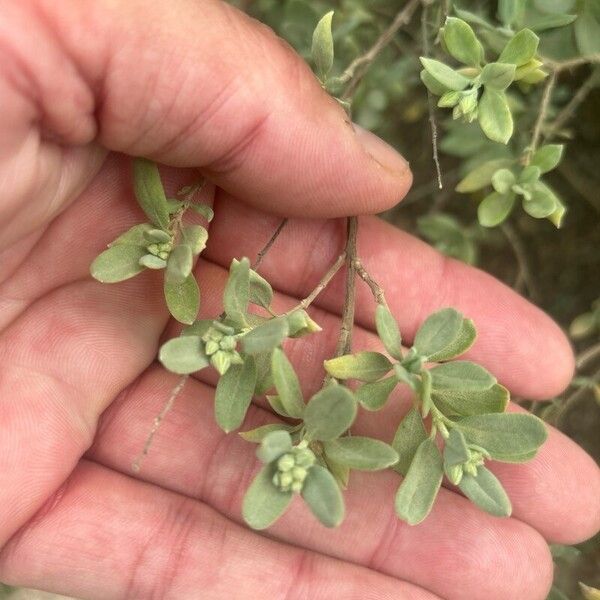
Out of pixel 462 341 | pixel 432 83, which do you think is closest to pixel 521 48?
pixel 432 83

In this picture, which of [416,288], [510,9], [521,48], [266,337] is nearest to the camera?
[266,337]

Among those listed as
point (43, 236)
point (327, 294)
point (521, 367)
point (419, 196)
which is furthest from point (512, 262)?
point (43, 236)

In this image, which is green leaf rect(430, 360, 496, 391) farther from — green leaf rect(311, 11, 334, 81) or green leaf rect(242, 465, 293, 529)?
green leaf rect(311, 11, 334, 81)

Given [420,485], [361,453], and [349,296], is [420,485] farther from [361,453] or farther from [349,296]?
[349,296]

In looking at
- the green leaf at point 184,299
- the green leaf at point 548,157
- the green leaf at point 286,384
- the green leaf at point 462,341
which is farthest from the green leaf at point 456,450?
the green leaf at point 548,157

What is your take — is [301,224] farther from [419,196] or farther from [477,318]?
[419,196]

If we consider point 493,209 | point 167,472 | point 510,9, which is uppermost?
point 510,9

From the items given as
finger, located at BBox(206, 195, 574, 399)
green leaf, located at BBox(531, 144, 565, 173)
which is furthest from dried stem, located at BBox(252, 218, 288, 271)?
green leaf, located at BBox(531, 144, 565, 173)

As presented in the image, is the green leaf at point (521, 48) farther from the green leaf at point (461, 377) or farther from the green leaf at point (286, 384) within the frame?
the green leaf at point (286, 384)
